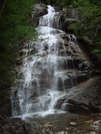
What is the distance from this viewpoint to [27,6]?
7367 millimetres

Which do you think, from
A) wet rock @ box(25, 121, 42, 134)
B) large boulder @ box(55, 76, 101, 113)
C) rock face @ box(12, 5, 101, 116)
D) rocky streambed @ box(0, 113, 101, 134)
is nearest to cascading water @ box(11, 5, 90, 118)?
rock face @ box(12, 5, 101, 116)

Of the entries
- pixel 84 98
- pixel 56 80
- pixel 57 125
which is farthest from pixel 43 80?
pixel 57 125

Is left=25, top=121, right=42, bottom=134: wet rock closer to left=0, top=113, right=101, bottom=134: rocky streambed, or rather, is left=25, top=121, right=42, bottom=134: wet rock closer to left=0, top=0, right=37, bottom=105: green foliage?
left=0, top=113, right=101, bottom=134: rocky streambed

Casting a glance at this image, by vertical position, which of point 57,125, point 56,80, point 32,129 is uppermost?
point 56,80

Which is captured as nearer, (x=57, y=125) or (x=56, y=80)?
(x=57, y=125)

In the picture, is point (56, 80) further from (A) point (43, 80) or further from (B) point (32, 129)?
(B) point (32, 129)

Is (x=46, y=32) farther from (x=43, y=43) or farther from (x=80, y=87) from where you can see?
(x=80, y=87)

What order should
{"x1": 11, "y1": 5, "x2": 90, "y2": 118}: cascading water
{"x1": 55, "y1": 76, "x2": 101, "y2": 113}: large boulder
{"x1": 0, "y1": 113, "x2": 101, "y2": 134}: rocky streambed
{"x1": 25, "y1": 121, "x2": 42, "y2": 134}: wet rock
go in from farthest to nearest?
{"x1": 11, "y1": 5, "x2": 90, "y2": 118}: cascading water < {"x1": 55, "y1": 76, "x2": 101, "y2": 113}: large boulder < {"x1": 0, "y1": 113, "x2": 101, "y2": 134}: rocky streambed < {"x1": 25, "y1": 121, "x2": 42, "y2": 134}: wet rock

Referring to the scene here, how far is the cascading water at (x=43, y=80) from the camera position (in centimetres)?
980

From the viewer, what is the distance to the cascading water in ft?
32.1

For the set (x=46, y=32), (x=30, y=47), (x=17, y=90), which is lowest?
(x=17, y=90)

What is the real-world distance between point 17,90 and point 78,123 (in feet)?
16.8

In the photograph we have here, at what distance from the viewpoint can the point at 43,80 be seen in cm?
1143

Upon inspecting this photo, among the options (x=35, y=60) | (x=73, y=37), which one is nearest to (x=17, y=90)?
(x=35, y=60)
